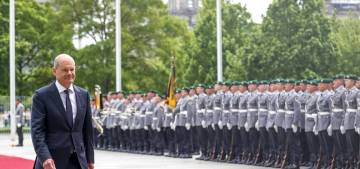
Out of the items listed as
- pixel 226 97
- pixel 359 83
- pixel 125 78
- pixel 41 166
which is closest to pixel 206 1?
pixel 125 78

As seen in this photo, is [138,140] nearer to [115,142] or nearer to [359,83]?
Answer: [115,142]

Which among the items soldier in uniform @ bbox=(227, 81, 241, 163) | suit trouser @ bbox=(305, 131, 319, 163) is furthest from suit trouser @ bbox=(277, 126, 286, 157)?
soldier in uniform @ bbox=(227, 81, 241, 163)

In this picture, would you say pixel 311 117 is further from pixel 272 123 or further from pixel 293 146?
pixel 272 123

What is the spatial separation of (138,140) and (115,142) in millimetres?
1841

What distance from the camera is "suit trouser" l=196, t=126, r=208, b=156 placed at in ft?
71.5

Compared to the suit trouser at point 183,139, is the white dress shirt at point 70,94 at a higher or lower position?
higher

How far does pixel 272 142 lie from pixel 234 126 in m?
1.42

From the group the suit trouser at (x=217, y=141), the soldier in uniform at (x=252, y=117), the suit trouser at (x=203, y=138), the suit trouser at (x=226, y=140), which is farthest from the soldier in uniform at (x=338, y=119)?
the suit trouser at (x=203, y=138)

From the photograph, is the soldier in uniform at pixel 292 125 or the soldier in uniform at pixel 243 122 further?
the soldier in uniform at pixel 243 122

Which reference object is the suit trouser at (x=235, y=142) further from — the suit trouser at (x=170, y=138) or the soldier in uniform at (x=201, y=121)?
the suit trouser at (x=170, y=138)

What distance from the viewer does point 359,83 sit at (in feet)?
53.4

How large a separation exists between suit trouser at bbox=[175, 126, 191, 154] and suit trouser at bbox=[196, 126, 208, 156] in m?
0.73

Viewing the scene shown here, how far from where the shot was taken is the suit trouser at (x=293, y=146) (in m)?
18.4

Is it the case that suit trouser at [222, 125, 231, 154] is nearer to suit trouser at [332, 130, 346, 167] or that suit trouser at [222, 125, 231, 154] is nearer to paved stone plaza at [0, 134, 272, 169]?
paved stone plaza at [0, 134, 272, 169]
